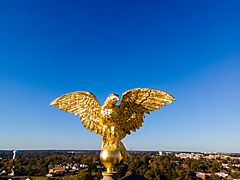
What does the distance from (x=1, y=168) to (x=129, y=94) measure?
7921 centimetres

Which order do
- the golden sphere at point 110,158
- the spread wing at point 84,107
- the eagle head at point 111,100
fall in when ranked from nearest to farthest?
the golden sphere at point 110,158
the eagle head at point 111,100
the spread wing at point 84,107

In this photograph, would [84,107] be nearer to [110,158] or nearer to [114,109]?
[114,109]

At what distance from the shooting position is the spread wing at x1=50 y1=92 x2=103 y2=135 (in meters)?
7.62

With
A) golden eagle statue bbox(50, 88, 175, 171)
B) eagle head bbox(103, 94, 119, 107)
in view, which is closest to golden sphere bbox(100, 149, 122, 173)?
golden eagle statue bbox(50, 88, 175, 171)

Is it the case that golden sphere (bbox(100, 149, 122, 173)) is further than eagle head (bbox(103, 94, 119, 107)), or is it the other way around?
eagle head (bbox(103, 94, 119, 107))

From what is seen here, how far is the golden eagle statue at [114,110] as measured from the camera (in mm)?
7270

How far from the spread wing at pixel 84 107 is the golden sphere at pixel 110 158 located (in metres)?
0.74

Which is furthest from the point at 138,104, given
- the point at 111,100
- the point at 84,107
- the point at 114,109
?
the point at 84,107

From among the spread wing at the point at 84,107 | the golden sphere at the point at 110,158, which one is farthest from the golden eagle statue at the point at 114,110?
the golden sphere at the point at 110,158

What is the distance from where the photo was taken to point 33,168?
68875 millimetres

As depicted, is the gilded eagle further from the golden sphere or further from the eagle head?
the golden sphere

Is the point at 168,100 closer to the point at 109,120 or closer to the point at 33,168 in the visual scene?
the point at 109,120

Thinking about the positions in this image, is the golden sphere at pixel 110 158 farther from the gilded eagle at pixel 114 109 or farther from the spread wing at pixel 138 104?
the spread wing at pixel 138 104

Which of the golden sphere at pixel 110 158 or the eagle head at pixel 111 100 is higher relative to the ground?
the eagle head at pixel 111 100
